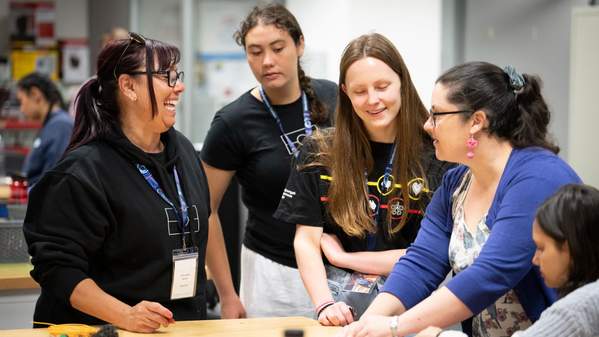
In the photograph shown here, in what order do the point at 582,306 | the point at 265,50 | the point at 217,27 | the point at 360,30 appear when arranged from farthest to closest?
the point at 217,27 → the point at 360,30 → the point at 265,50 → the point at 582,306

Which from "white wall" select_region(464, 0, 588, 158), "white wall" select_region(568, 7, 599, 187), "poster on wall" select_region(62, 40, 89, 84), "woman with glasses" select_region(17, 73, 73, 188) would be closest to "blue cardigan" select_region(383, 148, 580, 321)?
"white wall" select_region(568, 7, 599, 187)

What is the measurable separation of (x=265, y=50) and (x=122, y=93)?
775 mm

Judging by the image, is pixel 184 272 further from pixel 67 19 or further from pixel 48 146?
pixel 67 19

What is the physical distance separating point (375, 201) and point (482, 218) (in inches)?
17.5

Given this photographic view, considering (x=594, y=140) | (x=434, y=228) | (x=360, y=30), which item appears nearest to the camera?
(x=434, y=228)

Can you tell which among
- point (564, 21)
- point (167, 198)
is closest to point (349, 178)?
point (167, 198)

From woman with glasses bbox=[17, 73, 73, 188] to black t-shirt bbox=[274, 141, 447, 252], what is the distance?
4.67m

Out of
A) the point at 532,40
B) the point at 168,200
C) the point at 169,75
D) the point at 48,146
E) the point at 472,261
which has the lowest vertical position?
the point at 48,146

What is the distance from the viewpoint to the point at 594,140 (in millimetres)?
5191

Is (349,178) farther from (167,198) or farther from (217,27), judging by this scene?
(217,27)

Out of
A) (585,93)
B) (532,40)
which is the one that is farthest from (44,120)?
(585,93)

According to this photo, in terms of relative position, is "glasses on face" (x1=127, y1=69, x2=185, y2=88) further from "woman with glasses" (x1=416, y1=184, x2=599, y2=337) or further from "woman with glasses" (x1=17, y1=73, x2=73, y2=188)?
"woman with glasses" (x1=17, y1=73, x2=73, y2=188)

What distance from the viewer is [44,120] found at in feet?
25.2

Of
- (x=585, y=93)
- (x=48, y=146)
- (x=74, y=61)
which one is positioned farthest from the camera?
(x=74, y=61)
